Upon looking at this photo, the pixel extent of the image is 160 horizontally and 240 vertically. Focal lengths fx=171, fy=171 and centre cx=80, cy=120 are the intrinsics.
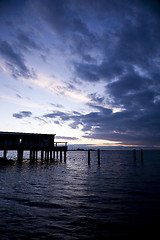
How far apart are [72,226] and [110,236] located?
1.67 metres

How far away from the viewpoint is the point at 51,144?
4219cm

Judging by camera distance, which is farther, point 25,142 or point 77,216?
point 25,142

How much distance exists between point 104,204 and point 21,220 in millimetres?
4995

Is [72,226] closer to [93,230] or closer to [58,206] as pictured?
[93,230]

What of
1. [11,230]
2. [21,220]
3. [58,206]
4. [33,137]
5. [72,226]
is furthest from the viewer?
[33,137]

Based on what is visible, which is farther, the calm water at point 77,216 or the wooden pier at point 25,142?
the wooden pier at point 25,142

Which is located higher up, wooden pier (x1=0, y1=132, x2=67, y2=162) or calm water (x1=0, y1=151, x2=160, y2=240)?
wooden pier (x1=0, y1=132, x2=67, y2=162)

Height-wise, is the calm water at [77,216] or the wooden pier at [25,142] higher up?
the wooden pier at [25,142]

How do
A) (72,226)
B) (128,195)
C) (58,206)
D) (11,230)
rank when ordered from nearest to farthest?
1. (11,230)
2. (72,226)
3. (58,206)
4. (128,195)

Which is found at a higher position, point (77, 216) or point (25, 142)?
point (25, 142)

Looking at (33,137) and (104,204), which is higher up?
(33,137)

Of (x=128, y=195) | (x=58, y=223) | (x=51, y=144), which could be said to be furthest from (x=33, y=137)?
(x=58, y=223)

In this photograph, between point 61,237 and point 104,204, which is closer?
point 61,237

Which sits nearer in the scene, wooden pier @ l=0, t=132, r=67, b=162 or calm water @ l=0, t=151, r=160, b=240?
calm water @ l=0, t=151, r=160, b=240
